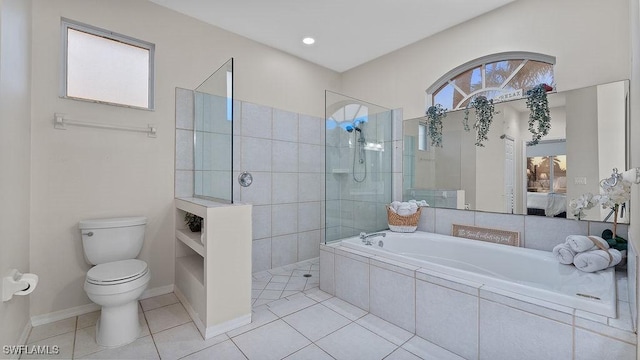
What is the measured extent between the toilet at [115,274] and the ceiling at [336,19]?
6.54 feet

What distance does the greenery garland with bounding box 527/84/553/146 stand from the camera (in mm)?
2158

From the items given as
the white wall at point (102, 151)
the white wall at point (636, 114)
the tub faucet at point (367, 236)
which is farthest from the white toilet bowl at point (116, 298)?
the white wall at point (636, 114)

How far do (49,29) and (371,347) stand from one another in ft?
10.5

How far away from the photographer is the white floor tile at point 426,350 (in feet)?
5.28

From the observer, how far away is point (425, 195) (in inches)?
116

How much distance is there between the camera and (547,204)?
217cm

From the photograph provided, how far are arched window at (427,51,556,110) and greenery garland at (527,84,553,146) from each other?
0.13 meters

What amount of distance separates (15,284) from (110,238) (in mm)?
762

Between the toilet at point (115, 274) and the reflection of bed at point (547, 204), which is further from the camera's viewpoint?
the reflection of bed at point (547, 204)

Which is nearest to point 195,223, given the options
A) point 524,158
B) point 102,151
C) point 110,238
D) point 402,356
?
point 110,238

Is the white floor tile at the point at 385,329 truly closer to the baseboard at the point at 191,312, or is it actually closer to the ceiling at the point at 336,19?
the baseboard at the point at 191,312

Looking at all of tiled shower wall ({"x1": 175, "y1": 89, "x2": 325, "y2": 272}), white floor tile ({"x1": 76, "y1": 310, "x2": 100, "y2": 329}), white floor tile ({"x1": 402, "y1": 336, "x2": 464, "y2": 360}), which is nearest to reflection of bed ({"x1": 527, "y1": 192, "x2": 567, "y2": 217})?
white floor tile ({"x1": 402, "y1": 336, "x2": 464, "y2": 360})

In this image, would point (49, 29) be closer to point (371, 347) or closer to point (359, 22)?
point (359, 22)

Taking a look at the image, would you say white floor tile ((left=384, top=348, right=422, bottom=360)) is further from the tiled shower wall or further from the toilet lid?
the tiled shower wall
